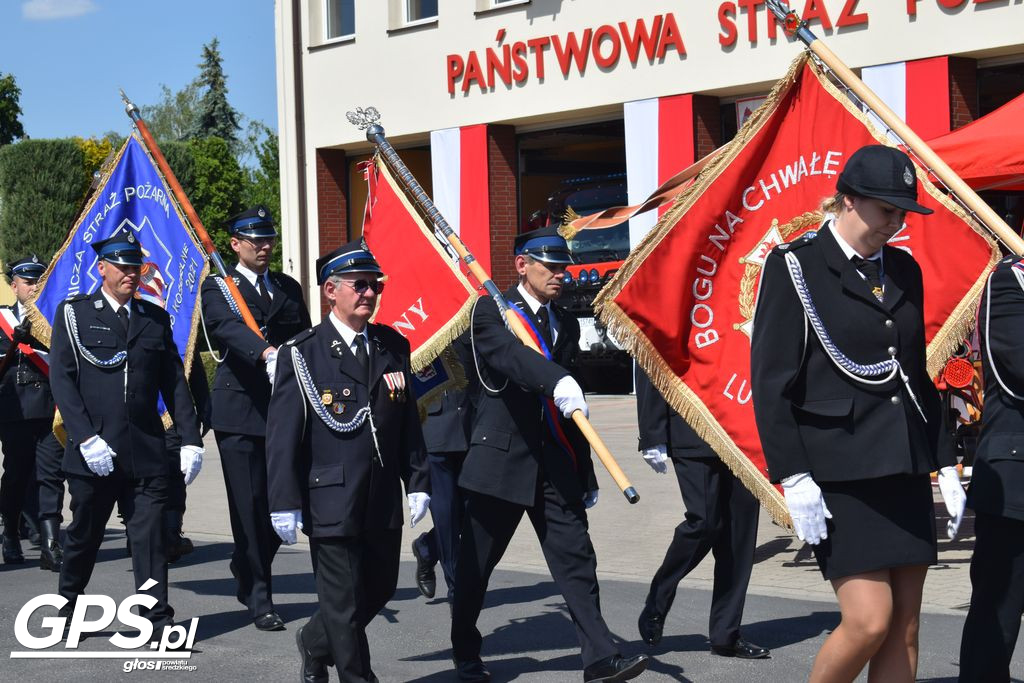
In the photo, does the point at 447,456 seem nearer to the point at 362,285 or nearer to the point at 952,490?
the point at 362,285

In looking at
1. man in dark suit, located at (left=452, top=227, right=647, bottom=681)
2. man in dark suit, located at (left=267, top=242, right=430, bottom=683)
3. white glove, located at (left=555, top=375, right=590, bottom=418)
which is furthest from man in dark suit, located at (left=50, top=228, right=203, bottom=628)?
white glove, located at (left=555, top=375, right=590, bottom=418)

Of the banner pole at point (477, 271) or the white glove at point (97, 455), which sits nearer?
the banner pole at point (477, 271)

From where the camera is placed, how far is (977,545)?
5016mm

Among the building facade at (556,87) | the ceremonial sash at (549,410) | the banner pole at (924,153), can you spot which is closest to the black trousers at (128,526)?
the ceremonial sash at (549,410)

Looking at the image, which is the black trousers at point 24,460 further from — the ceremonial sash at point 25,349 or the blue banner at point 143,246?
the blue banner at point 143,246

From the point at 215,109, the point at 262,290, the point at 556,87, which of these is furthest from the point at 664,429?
the point at 215,109

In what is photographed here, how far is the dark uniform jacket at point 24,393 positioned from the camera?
10.5 meters

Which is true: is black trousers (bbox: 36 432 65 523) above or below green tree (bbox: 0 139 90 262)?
below

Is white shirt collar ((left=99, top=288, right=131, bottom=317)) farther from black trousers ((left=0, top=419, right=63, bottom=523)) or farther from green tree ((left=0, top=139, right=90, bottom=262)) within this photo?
green tree ((left=0, top=139, right=90, bottom=262))

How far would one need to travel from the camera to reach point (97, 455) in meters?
7.40

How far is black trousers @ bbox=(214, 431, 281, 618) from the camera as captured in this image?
793 cm

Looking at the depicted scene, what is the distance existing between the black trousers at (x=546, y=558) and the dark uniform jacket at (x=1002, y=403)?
1.74 m

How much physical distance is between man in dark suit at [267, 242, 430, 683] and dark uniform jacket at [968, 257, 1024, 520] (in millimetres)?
2245

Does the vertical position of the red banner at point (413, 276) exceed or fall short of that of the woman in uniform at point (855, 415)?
it exceeds it
